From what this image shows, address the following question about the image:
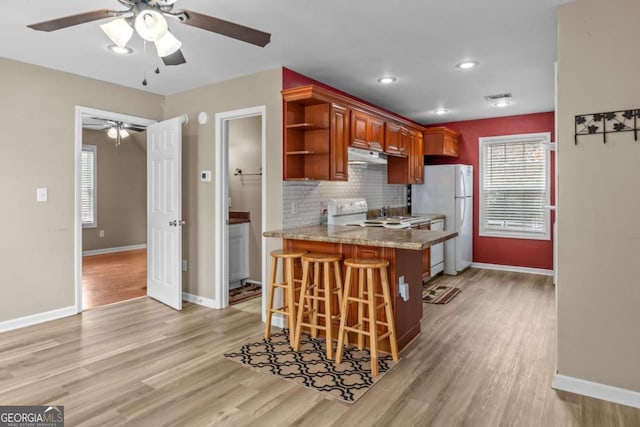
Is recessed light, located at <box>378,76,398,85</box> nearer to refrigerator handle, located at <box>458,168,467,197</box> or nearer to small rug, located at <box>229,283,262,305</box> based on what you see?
refrigerator handle, located at <box>458,168,467,197</box>

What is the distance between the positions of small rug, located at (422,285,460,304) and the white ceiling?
2463 millimetres

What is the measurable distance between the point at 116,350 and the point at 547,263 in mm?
5799

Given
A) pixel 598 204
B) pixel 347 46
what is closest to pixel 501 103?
pixel 347 46

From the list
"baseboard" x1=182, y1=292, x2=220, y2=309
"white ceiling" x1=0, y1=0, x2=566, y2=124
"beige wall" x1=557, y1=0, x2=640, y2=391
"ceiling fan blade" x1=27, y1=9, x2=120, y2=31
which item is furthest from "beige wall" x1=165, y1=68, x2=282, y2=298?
"beige wall" x1=557, y1=0, x2=640, y2=391

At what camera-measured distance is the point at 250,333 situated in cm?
353

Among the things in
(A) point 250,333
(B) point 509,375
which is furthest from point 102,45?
(B) point 509,375

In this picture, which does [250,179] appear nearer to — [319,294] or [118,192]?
[319,294]

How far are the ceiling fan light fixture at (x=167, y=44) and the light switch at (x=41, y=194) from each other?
7.99 ft

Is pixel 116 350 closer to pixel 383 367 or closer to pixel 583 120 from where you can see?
pixel 383 367

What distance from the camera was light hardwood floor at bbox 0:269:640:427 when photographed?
7.23 ft

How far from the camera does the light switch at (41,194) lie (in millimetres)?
3717

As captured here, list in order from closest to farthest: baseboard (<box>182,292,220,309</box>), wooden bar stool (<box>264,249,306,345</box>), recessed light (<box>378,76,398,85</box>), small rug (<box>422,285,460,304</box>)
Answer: wooden bar stool (<box>264,249,306,345</box>) < recessed light (<box>378,76,398,85</box>) < baseboard (<box>182,292,220,309</box>) < small rug (<box>422,285,460,304</box>)

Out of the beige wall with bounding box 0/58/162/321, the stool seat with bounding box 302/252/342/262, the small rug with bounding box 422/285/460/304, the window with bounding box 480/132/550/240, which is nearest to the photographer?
the stool seat with bounding box 302/252/342/262

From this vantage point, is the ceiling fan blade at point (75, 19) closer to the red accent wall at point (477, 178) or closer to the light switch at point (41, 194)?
the light switch at point (41, 194)
